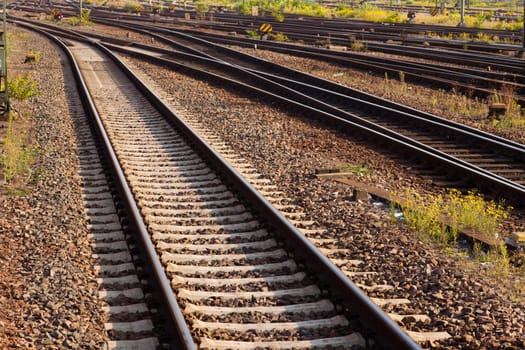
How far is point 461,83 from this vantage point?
22969mm

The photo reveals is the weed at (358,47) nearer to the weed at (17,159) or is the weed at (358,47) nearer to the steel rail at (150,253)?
the steel rail at (150,253)

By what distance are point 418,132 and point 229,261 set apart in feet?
27.7

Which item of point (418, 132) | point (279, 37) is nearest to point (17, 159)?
point (418, 132)

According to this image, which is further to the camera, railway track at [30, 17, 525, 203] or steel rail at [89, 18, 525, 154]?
steel rail at [89, 18, 525, 154]

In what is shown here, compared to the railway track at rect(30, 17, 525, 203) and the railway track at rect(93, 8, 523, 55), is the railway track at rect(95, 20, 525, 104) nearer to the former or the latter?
the railway track at rect(30, 17, 525, 203)

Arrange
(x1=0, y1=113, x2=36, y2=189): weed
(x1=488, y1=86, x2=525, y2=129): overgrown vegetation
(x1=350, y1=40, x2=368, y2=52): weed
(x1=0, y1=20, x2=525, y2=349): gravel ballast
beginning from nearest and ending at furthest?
1. (x1=0, y1=20, x2=525, y2=349): gravel ballast
2. (x1=0, y1=113, x2=36, y2=189): weed
3. (x1=488, y1=86, x2=525, y2=129): overgrown vegetation
4. (x1=350, y1=40, x2=368, y2=52): weed

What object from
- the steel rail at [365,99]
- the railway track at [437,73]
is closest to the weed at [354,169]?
the steel rail at [365,99]

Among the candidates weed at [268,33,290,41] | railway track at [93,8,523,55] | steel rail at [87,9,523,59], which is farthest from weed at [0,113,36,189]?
weed at [268,33,290,41]

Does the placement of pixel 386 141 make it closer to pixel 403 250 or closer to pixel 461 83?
pixel 403 250

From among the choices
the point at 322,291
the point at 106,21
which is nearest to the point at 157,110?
the point at 322,291

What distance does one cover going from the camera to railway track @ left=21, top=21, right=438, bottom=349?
20.8 ft

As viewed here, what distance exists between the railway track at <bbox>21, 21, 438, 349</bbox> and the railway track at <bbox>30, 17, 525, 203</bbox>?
2.89 meters

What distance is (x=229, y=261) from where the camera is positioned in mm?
8117

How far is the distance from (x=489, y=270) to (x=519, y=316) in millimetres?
1233
